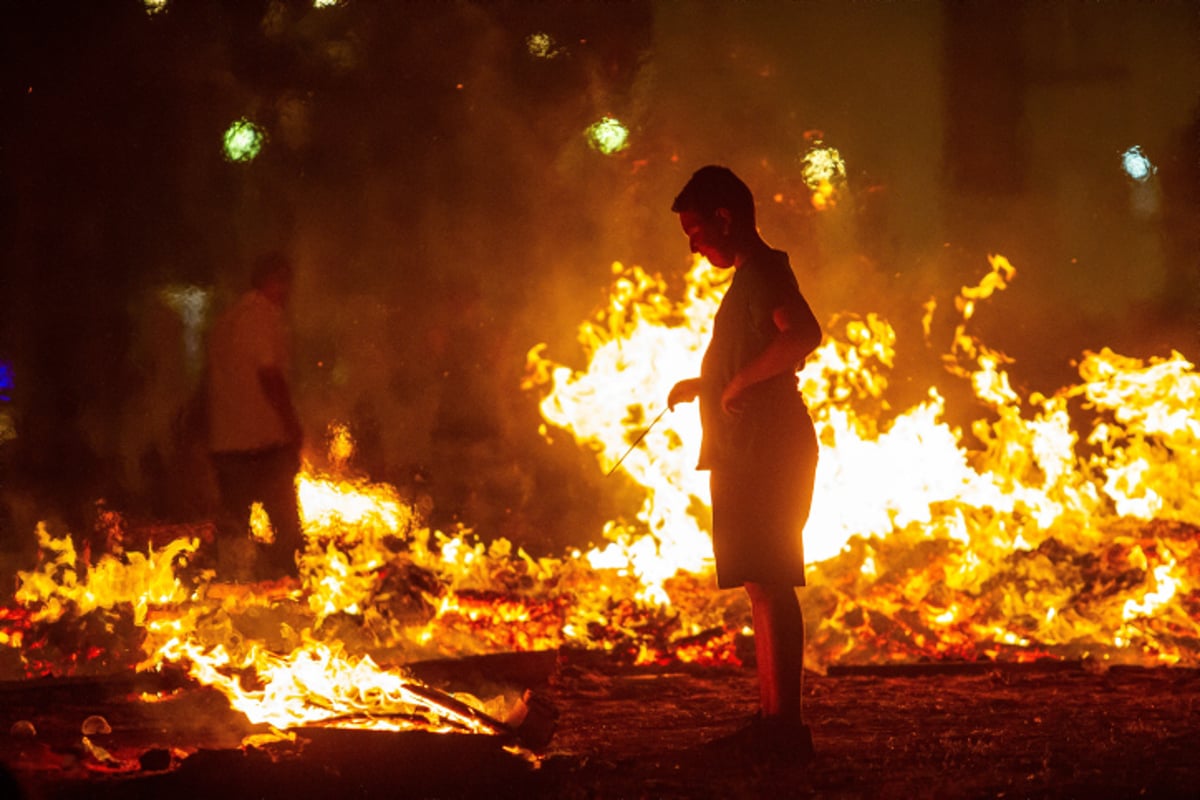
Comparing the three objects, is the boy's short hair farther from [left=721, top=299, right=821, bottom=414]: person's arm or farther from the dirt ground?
the dirt ground

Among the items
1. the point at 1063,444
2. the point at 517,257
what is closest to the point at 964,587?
the point at 1063,444

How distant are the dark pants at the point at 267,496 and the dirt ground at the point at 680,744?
2.43m

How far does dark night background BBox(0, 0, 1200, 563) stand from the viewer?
9.03m

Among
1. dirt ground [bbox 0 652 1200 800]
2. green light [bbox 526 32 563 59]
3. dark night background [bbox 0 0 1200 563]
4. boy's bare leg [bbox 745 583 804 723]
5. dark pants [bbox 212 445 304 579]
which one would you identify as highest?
green light [bbox 526 32 563 59]

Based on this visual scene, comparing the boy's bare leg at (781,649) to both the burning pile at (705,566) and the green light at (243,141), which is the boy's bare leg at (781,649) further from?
the green light at (243,141)

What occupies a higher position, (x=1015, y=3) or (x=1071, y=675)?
(x=1015, y=3)

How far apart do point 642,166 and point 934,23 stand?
2943mm

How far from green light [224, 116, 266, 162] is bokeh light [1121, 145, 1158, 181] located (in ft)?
25.2

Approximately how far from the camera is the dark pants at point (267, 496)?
7980 mm

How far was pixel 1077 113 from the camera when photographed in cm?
1041

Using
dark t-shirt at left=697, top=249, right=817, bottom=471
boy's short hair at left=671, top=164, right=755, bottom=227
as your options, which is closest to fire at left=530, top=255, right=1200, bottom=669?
dark t-shirt at left=697, top=249, right=817, bottom=471

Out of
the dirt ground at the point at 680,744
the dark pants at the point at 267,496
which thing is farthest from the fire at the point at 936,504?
the dark pants at the point at 267,496

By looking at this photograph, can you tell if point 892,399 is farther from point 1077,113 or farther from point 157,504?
point 157,504

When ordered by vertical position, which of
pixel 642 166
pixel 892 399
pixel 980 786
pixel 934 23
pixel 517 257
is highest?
pixel 934 23
